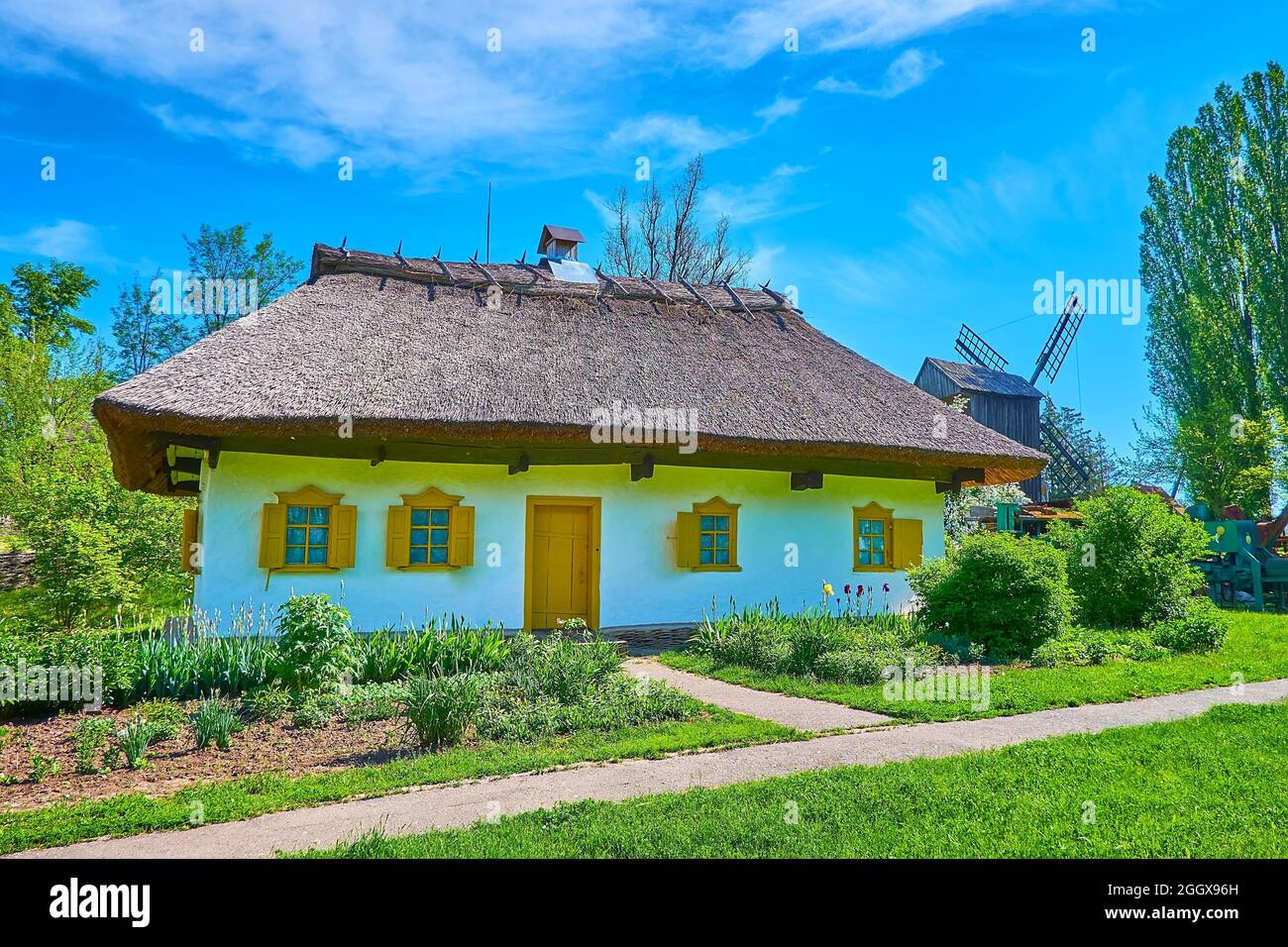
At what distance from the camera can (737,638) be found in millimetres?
9477

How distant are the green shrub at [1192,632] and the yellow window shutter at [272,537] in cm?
1106

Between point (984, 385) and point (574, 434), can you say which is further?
point (984, 385)

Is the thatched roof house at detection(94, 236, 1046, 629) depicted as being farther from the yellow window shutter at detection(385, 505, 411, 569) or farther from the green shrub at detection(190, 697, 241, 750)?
the green shrub at detection(190, 697, 241, 750)

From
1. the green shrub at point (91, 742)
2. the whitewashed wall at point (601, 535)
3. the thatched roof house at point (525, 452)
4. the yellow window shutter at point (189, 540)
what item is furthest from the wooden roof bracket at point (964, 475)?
the green shrub at point (91, 742)

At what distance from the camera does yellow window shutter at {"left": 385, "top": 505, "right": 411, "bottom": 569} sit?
1043cm

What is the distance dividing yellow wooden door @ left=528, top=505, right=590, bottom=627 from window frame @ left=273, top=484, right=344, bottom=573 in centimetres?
262

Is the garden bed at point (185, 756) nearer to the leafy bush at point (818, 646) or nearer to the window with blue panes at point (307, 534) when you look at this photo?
the window with blue panes at point (307, 534)

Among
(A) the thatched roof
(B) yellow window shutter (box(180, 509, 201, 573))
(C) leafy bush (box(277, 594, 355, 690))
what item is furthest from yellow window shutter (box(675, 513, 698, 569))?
(B) yellow window shutter (box(180, 509, 201, 573))

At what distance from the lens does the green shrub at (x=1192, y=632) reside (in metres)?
10.3

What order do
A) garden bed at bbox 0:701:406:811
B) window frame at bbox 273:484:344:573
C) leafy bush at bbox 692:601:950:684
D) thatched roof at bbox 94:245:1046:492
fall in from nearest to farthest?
garden bed at bbox 0:701:406:811, leafy bush at bbox 692:601:950:684, thatched roof at bbox 94:245:1046:492, window frame at bbox 273:484:344:573

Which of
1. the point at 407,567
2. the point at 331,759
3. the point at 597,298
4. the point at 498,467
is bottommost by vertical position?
the point at 331,759
